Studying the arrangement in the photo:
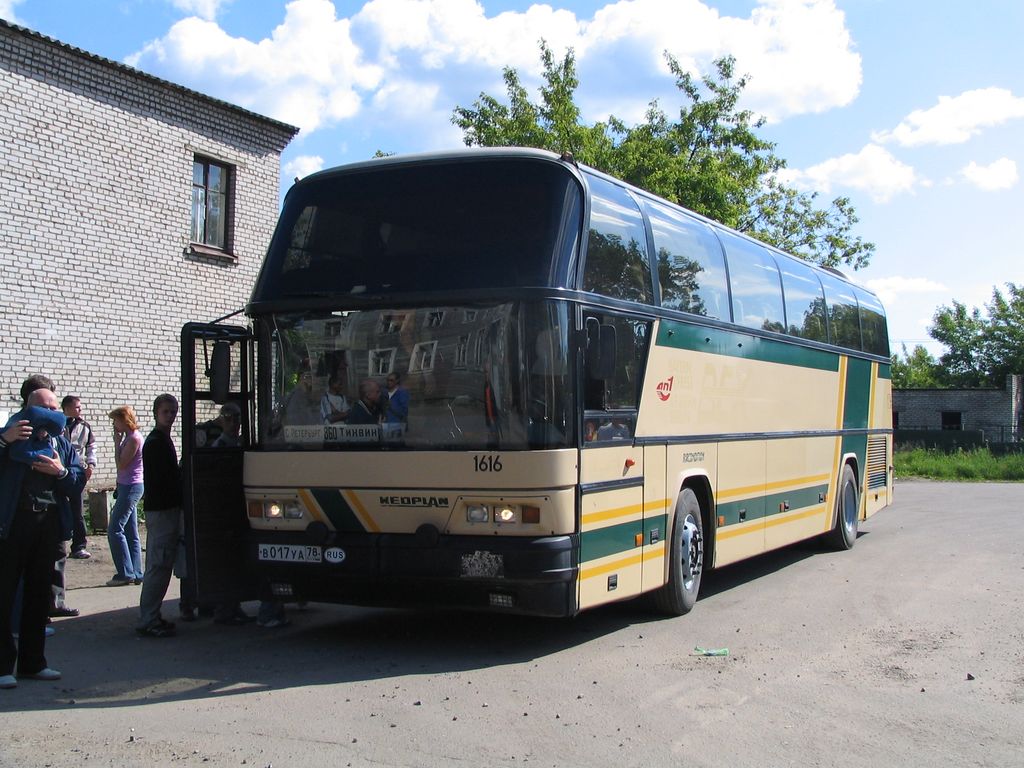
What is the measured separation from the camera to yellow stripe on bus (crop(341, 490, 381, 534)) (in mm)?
7871

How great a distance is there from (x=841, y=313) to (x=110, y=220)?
10.7m

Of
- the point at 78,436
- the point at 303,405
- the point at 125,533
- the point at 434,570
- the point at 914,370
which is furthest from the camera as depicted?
the point at 914,370

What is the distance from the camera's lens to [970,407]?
53281mm

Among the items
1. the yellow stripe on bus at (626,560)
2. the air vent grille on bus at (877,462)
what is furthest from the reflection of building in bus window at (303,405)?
the air vent grille on bus at (877,462)

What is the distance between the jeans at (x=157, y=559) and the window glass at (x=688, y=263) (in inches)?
176

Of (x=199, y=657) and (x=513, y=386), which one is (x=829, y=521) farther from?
(x=199, y=657)

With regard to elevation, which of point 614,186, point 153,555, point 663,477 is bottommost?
point 153,555

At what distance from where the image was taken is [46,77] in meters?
15.6

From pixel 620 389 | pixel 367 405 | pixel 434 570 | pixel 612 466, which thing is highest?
pixel 620 389

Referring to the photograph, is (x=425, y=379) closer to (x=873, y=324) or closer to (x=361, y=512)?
(x=361, y=512)

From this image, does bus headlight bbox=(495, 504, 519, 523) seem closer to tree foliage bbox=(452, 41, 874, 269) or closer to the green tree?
tree foliage bbox=(452, 41, 874, 269)

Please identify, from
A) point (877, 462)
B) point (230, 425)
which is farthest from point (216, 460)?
point (877, 462)

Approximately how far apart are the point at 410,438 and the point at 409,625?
2.29 metres

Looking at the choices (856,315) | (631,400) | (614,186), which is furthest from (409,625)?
(856,315)
